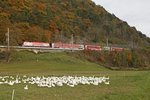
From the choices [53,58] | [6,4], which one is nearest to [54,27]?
[6,4]

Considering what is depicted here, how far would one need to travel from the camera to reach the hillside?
5153 inches

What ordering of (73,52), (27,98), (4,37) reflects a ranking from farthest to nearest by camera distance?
(4,37) < (73,52) < (27,98)

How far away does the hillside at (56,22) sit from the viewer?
130875 mm

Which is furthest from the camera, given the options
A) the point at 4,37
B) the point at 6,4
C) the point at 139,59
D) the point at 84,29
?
the point at 84,29

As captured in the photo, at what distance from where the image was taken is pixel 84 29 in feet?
594

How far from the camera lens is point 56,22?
156 metres

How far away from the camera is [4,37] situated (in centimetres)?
11750

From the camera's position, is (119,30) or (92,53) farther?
(119,30)

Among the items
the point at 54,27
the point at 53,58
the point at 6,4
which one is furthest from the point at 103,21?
the point at 53,58

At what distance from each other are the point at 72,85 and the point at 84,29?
14737 cm

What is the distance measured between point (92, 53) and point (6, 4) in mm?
34807

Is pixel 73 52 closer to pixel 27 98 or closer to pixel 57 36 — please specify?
pixel 57 36

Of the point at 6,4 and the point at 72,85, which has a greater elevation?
the point at 6,4

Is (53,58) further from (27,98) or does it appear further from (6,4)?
(27,98)
